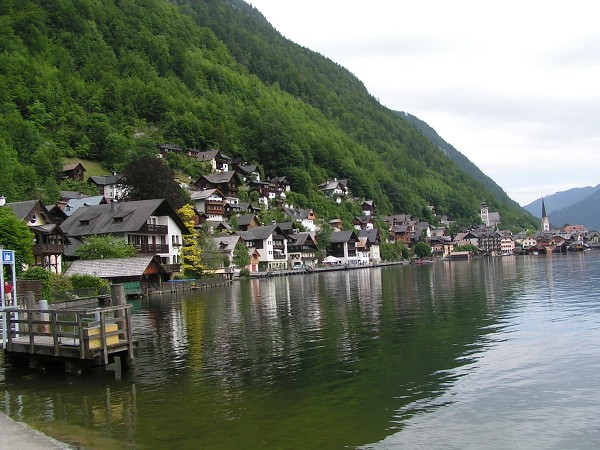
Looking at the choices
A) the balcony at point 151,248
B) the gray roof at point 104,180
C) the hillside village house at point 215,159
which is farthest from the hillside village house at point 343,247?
the balcony at point 151,248

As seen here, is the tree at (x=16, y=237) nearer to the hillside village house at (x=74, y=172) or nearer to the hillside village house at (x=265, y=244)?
the hillside village house at (x=265, y=244)

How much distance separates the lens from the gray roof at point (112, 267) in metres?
60.5

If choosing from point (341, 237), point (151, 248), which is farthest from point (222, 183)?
point (151, 248)

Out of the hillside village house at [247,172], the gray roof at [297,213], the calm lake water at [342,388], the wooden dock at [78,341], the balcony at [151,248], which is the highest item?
the hillside village house at [247,172]

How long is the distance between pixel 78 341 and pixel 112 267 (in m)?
41.3

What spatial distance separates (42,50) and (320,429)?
17602cm

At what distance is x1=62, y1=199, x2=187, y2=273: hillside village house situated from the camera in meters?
70.8

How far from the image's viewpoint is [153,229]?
7294cm

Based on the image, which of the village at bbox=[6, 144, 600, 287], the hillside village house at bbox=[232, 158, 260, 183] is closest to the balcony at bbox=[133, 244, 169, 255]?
the village at bbox=[6, 144, 600, 287]

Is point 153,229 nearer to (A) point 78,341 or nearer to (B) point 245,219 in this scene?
(A) point 78,341

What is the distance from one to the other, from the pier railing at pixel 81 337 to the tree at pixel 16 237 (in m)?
26.7

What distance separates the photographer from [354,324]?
31.9 meters

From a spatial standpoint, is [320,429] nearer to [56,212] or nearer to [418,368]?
[418,368]

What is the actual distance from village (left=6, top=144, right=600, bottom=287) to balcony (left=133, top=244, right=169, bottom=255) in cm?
13
